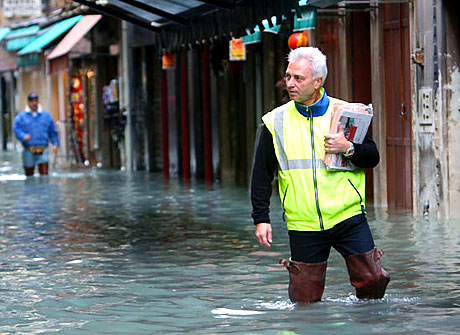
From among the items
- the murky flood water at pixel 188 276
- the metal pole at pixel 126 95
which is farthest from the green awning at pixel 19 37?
the murky flood water at pixel 188 276

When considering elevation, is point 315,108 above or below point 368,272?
above

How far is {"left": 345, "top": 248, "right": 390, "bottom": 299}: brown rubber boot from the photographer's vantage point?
827 cm

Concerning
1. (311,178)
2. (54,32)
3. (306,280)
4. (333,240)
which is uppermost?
(54,32)

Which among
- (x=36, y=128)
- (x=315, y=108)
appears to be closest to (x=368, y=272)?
(x=315, y=108)

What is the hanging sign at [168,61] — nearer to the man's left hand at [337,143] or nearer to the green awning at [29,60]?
the green awning at [29,60]

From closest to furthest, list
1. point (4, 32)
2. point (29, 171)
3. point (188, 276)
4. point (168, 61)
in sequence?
point (188, 276), point (168, 61), point (29, 171), point (4, 32)

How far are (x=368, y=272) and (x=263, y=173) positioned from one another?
2.79 ft

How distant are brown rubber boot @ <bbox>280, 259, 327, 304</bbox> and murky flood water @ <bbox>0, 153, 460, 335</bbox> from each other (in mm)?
103

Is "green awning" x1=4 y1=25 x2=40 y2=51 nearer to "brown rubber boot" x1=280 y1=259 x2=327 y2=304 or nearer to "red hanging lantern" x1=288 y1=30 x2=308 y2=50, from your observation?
"red hanging lantern" x1=288 y1=30 x2=308 y2=50

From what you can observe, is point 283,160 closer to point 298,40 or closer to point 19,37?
point 298,40

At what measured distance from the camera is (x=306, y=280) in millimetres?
8406

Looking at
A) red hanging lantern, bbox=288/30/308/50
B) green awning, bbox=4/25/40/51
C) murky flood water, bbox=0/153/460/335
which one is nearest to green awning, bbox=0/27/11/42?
green awning, bbox=4/25/40/51

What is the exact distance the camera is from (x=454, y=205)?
52.5ft

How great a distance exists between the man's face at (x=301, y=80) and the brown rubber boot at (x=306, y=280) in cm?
100
